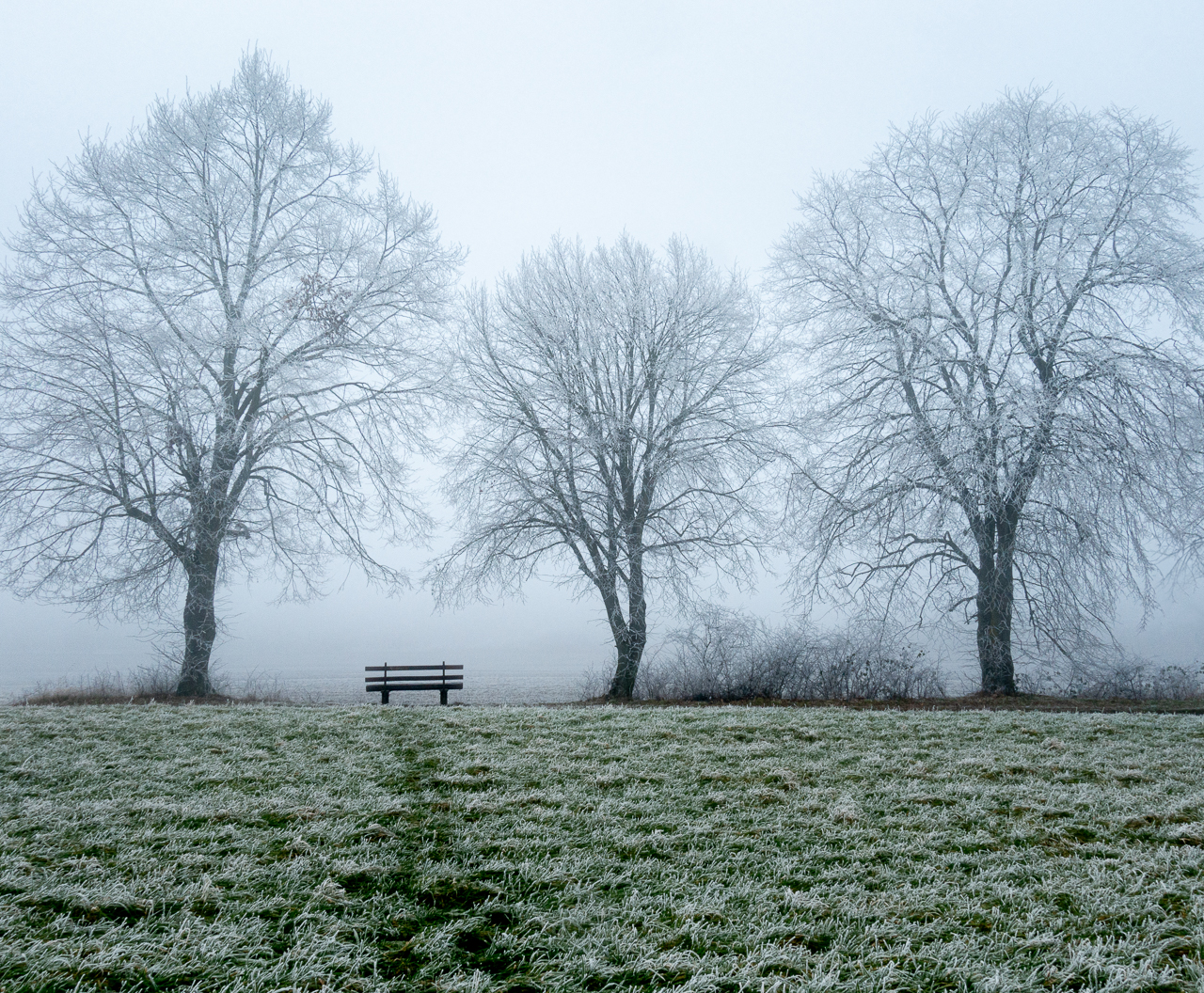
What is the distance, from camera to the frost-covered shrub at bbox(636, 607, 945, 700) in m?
12.8

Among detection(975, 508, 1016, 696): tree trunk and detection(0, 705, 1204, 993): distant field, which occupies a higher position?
detection(975, 508, 1016, 696): tree trunk

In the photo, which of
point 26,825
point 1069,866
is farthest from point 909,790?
point 26,825

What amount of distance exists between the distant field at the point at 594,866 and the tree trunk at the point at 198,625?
5.96 metres

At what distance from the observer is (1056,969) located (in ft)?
9.15

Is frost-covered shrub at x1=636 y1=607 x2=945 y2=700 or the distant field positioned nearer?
the distant field

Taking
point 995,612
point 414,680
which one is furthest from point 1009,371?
point 414,680

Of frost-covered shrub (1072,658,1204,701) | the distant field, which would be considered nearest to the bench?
the distant field

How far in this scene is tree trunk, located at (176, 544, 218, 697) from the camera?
41.3 ft

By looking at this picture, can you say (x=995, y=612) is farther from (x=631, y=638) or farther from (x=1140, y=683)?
(x=631, y=638)

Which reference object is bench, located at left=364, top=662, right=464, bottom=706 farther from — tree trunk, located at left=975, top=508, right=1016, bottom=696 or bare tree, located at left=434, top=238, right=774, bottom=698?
tree trunk, located at left=975, top=508, right=1016, bottom=696

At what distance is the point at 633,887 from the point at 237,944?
68.3 inches

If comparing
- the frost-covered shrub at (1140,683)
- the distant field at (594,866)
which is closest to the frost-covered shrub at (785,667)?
the frost-covered shrub at (1140,683)

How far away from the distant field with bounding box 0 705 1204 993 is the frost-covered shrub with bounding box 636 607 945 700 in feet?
19.5

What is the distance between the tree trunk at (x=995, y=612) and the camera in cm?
1262
